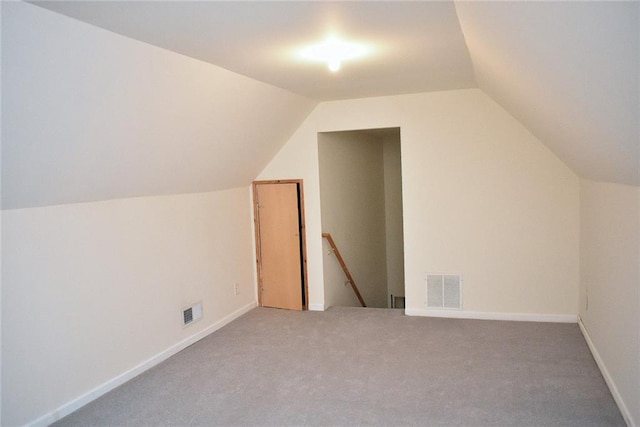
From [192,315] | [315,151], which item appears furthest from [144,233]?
[315,151]

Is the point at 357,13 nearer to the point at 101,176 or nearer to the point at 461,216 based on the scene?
the point at 101,176

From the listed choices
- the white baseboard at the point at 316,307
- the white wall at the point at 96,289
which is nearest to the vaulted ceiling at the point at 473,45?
the white wall at the point at 96,289

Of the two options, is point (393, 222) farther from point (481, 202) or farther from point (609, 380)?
point (609, 380)

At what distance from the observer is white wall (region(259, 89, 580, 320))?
17.6 feet

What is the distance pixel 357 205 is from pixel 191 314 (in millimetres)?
3422

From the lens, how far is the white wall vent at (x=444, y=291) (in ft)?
18.8

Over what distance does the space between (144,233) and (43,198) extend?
45.6 inches

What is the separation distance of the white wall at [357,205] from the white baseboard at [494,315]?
4.14 feet

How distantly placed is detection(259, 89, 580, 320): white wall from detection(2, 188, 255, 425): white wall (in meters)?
2.33

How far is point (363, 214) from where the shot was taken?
806cm

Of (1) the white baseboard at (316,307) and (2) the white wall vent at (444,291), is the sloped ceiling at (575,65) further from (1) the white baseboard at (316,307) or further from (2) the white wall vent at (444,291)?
(1) the white baseboard at (316,307)

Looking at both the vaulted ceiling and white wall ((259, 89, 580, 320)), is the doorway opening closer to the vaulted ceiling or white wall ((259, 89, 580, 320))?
white wall ((259, 89, 580, 320))

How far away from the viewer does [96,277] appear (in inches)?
158

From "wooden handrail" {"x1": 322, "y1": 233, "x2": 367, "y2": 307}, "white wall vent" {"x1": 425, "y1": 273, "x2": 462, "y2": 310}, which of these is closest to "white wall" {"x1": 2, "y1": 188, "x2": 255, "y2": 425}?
"wooden handrail" {"x1": 322, "y1": 233, "x2": 367, "y2": 307}
